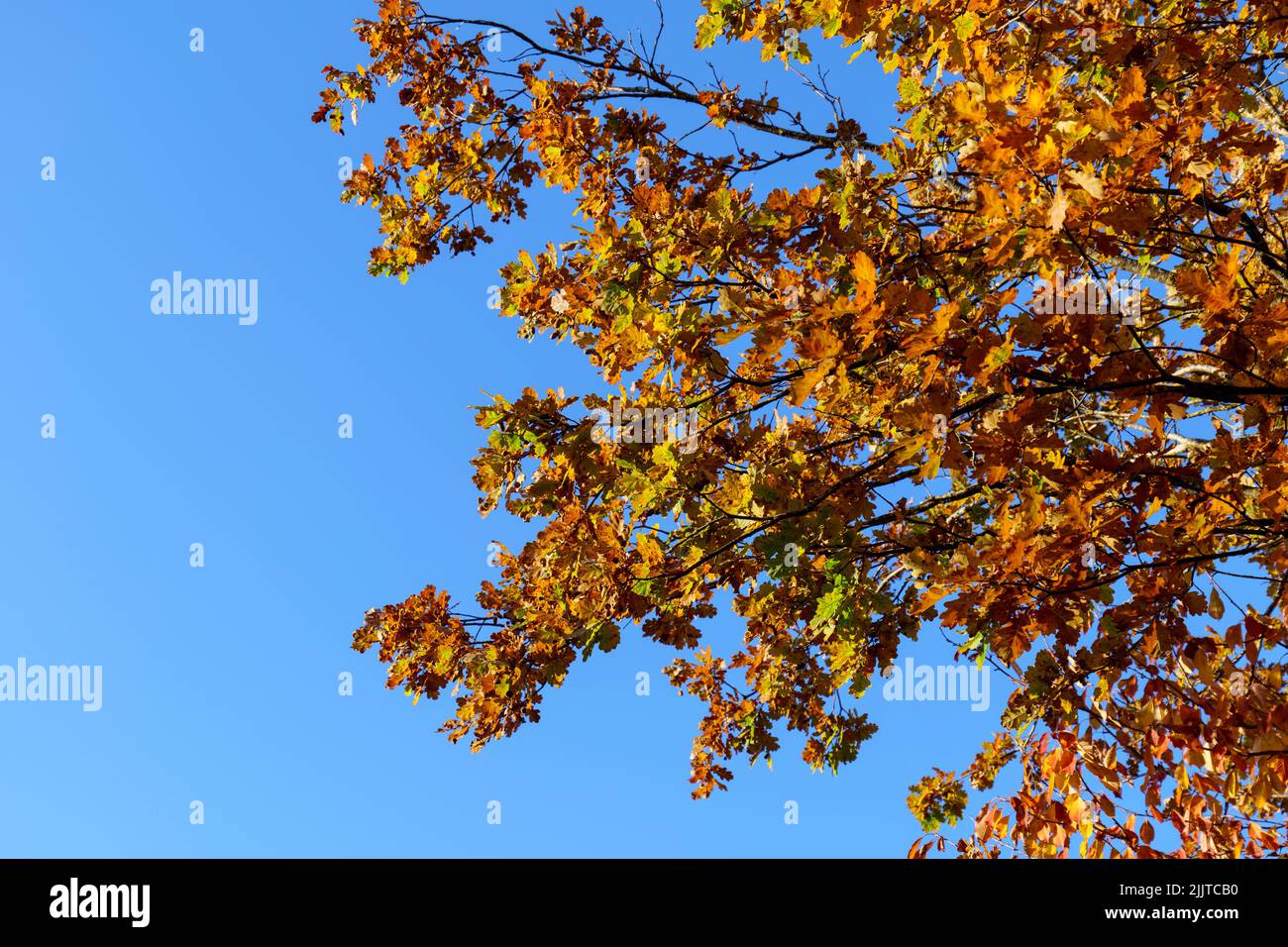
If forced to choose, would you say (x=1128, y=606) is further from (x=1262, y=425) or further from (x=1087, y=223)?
(x=1087, y=223)

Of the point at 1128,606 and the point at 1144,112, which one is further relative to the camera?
the point at 1128,606

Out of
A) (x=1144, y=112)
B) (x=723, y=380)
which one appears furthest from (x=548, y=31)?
(x=1144, y=112)

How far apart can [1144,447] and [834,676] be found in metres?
2.76

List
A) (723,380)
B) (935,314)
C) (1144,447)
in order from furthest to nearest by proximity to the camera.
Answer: (723,380) → (1144,447) → (935,314)

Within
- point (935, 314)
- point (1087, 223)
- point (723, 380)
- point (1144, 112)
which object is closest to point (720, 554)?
point (723, 380)

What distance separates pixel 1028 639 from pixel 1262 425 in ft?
4.16

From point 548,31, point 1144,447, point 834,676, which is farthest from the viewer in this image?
point 548,31

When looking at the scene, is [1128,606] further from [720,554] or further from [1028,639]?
[720,554]
